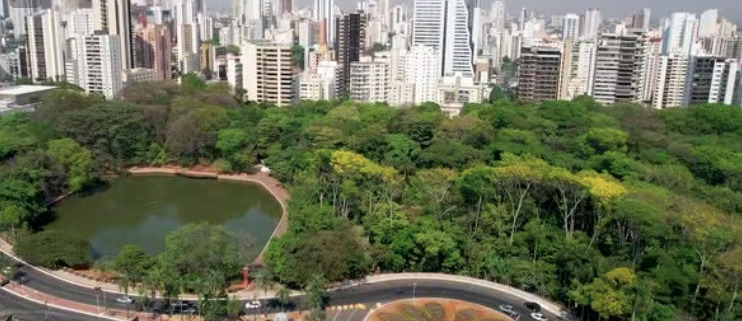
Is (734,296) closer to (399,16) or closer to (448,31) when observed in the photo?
(448,31)

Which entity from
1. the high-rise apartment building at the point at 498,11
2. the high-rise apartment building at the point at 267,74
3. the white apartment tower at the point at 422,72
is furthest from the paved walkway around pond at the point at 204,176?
the high-rise apartment building at the point at 498,11

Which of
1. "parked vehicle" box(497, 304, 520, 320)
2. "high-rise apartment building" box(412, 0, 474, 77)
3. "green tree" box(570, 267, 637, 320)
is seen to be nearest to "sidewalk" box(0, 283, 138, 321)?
"parked vehicle" box(497, 304, 520, 320)

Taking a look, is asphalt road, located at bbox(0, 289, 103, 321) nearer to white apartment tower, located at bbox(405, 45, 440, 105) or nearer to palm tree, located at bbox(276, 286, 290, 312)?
palm tree, located at bbox(276, 286, 290, 312)

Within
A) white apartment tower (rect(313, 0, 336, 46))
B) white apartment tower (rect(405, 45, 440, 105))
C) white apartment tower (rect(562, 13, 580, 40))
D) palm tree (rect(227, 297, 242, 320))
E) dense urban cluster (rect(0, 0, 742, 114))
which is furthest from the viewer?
white apartment tower (rect(562, 13, 580, 40))

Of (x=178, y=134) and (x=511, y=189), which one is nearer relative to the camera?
(x=511, y=189)

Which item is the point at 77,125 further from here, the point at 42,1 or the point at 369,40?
the point at 42,1

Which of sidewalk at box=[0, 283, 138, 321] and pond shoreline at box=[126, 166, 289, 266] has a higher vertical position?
pond shoreline at box=[126, 166, 289, 266]

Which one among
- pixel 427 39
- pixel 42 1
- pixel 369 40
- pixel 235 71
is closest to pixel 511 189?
pixel 235 71
